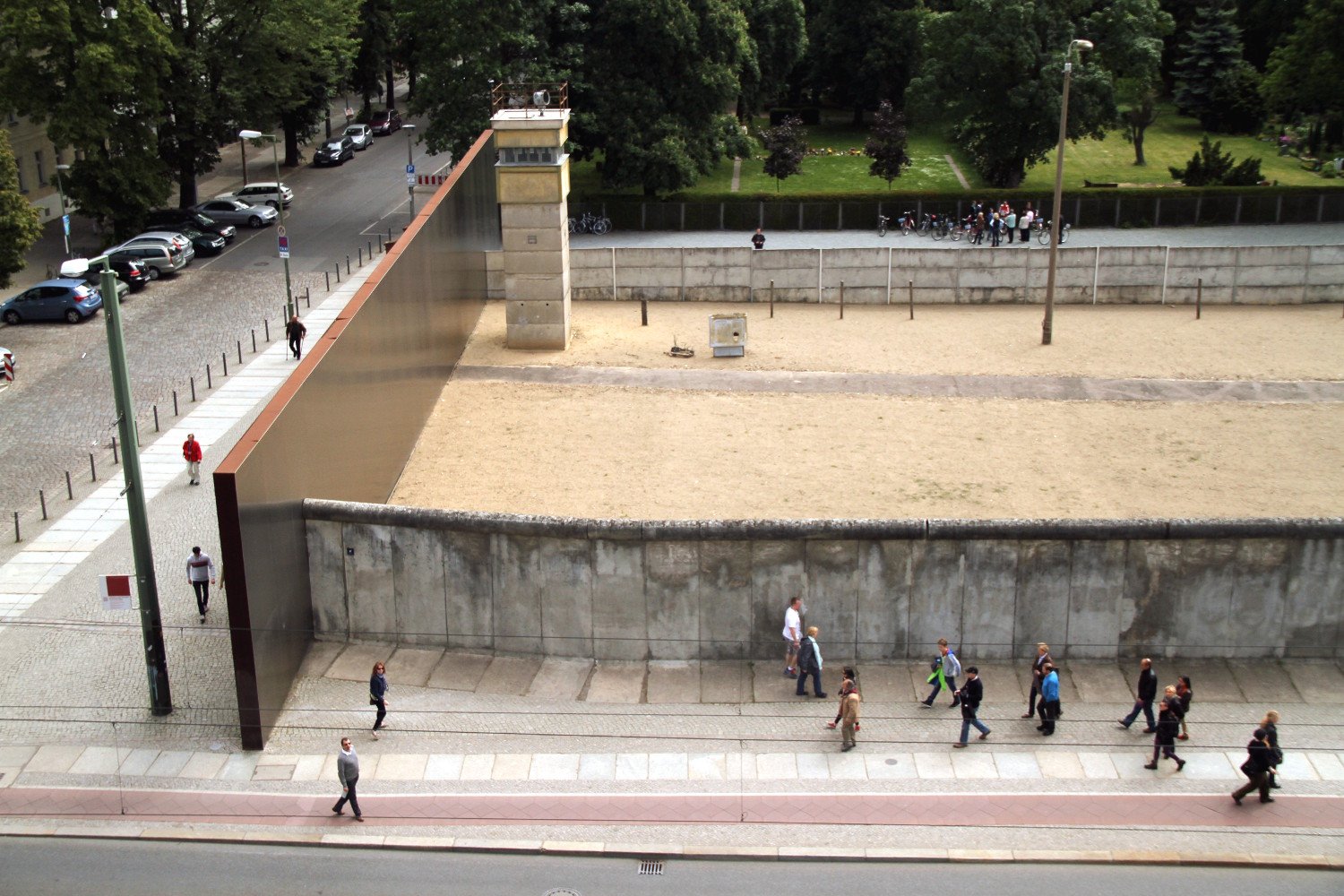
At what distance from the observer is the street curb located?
19.0 meters

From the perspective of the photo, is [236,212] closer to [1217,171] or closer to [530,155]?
[530,155]

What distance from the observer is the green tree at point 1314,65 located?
64.6 metres

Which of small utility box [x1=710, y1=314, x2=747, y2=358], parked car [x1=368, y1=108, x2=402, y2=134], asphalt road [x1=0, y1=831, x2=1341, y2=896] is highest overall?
parked car [x1=368, y1=108, x2=402, y2=134]

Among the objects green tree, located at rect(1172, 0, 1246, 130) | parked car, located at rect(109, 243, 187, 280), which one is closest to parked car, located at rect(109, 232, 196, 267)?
parked car, located at rect(109, 243, 187, 280)

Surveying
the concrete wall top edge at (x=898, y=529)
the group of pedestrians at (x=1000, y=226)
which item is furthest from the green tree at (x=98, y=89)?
the concrete wall top edge at (x=898, y=529)

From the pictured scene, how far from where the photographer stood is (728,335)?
44.0 metres

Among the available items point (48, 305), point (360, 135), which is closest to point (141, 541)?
point (48, 305)

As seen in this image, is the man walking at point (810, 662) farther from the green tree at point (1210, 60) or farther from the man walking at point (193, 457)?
the green tree at point (1210, 60)

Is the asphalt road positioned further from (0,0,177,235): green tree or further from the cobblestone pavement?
(0,0,177,235): green tree

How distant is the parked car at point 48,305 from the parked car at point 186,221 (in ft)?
34.1

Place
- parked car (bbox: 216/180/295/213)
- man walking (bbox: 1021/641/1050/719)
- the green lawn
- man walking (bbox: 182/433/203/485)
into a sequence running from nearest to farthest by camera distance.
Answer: man walking (bbox: 1021/641/1050/719)
man walking (bbox: 182/433/203/485)
parked car (bbox: 216/180/295/213)
the green lawn

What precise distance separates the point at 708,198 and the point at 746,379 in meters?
24.3

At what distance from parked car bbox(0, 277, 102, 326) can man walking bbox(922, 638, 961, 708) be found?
116 ft

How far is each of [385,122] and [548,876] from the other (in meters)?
72.0
